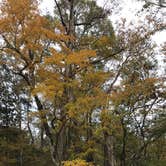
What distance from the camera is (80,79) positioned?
1414 centimetres

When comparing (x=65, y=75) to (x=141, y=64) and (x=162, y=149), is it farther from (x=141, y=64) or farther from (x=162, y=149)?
(x=162, y=149)

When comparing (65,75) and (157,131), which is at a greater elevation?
(65,75)

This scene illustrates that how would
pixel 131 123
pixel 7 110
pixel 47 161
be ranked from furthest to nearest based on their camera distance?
pixel 7 110, pixel 47 161, pixel 131 123

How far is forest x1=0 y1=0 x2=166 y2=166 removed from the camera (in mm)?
13609

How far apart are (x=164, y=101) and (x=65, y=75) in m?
5.89

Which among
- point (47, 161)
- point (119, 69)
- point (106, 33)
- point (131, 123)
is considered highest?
point (106, 33)

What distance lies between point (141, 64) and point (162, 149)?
9103 millimetres

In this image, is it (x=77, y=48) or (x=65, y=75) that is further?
(x=77, y=48)

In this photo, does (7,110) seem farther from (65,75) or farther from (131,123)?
(65,75)

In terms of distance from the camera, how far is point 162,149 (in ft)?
83.8

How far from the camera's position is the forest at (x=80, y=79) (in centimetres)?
1361

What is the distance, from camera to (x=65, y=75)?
1384 centimetres

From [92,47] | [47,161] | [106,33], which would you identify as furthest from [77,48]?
[47,161]

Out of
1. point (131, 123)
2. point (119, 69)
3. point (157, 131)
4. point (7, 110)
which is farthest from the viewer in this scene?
point (7, 110)
